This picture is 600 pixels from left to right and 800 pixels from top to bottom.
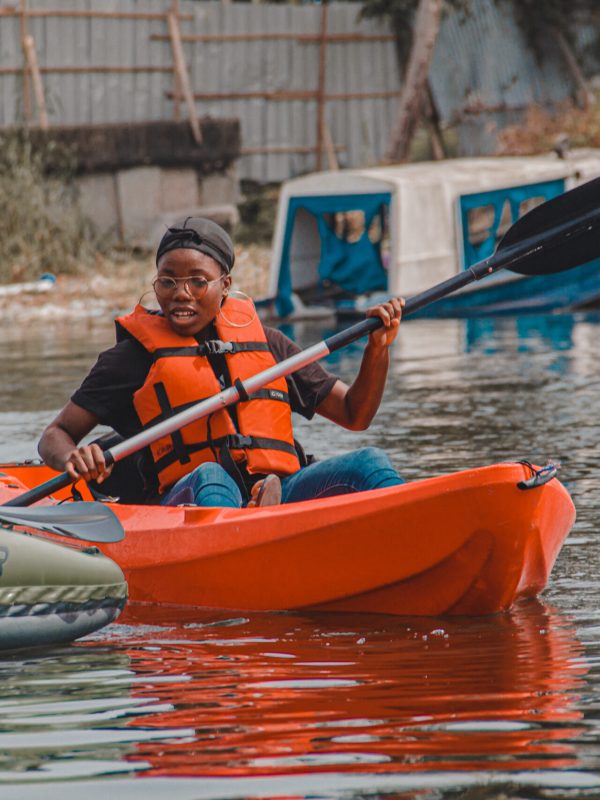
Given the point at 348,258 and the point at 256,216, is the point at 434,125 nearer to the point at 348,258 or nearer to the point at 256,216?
the point at 256,216

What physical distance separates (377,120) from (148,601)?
46.4 ft

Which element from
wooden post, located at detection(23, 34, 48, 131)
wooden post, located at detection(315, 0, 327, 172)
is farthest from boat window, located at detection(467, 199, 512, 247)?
wooden post, located at detection(23, 34, 48, 131)

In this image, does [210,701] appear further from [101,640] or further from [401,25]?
[401,25]

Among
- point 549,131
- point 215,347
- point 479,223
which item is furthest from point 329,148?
point 215,347

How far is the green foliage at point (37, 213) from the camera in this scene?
14742 mm

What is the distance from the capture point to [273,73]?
57.3ft

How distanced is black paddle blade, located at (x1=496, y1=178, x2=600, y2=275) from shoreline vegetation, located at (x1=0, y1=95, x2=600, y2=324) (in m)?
9.33

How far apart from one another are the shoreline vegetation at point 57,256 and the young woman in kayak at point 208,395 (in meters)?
9.65

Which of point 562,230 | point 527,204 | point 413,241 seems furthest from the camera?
point 527,204

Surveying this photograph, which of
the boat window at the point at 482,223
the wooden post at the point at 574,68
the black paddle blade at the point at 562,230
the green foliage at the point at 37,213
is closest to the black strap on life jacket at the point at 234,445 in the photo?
the black paddle blade at the point at 562,230

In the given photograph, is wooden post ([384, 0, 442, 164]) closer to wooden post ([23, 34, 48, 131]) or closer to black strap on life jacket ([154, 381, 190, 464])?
wooden post ([23, 34, 48, 131])

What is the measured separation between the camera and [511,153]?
1803 cm

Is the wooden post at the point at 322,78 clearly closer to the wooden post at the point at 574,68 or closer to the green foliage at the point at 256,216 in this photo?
the green foliage at the point at 256,216

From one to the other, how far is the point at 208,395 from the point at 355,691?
1.42 meters
